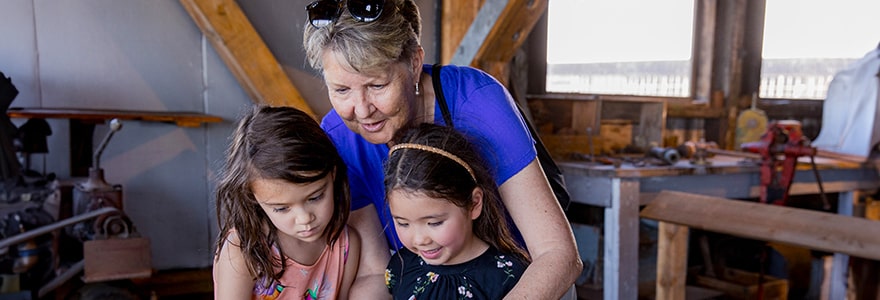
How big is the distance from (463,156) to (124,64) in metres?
2.87

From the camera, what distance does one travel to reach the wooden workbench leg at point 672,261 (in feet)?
10.2

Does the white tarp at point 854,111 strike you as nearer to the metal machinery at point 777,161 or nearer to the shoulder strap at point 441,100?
the metal machinery at point 777,161

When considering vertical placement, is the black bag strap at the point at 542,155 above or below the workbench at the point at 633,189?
above

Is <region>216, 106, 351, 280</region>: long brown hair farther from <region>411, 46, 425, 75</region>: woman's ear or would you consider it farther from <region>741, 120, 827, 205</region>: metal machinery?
<region>741, 120, 827, 205</region>: metal machinery

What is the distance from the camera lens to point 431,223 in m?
1.60

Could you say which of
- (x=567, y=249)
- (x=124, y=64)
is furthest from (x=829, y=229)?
(x=124, y=64)

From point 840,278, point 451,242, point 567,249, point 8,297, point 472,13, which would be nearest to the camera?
point 567,249

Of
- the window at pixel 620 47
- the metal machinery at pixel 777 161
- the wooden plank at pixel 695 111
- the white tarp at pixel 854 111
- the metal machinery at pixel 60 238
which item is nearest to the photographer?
the metal machinery at pixel 60 238

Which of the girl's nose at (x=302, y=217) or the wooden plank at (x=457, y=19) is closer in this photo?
the girl's nose at (x=302, y=217)

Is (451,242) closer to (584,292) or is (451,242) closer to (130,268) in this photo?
(130,268)

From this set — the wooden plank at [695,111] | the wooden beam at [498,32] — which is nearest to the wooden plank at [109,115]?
the wooden beam at [498,32]

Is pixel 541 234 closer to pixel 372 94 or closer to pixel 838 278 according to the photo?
pixel 372 94

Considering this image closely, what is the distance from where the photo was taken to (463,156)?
1.57m

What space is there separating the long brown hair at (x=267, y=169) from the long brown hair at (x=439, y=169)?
160mm
